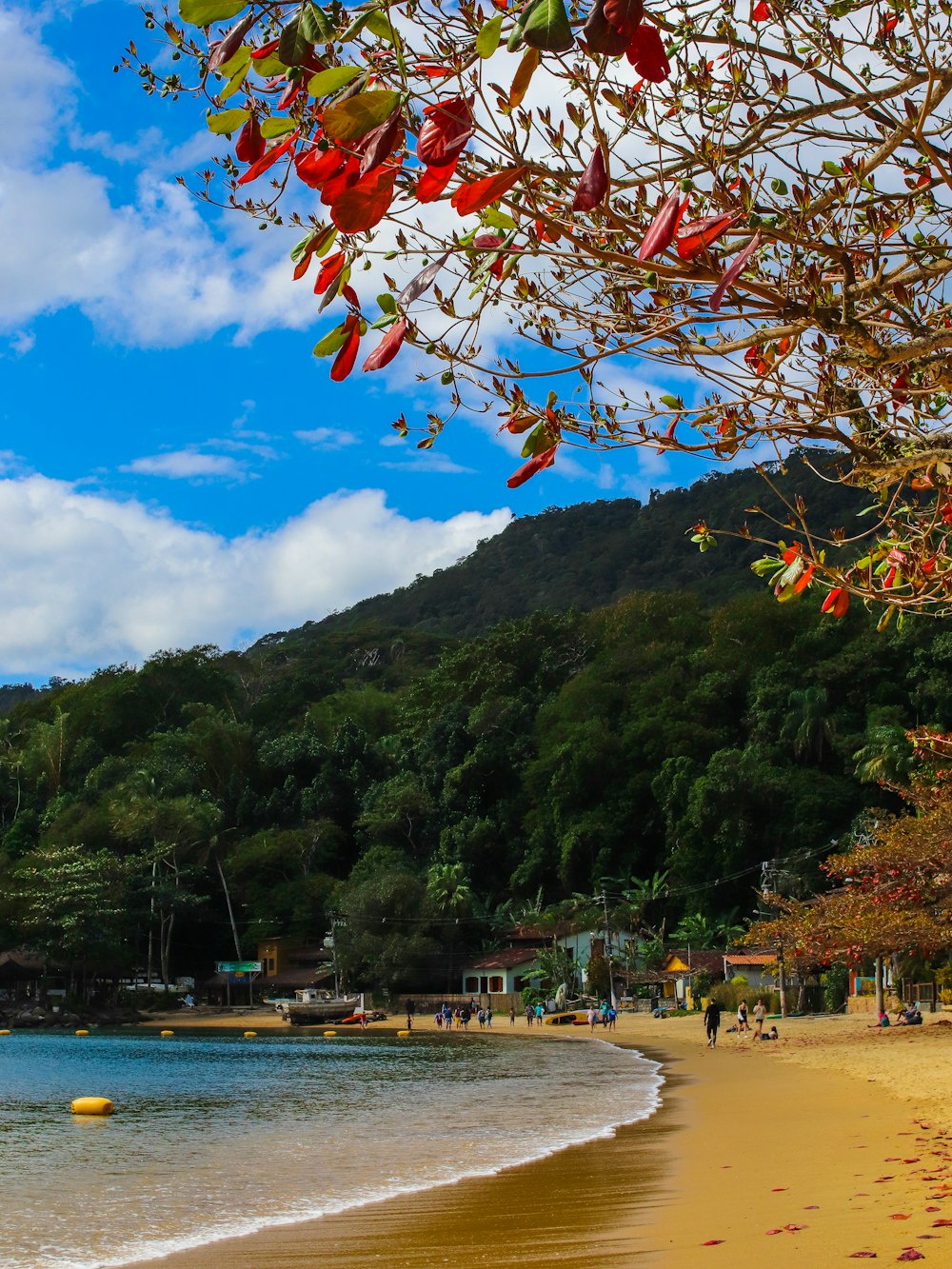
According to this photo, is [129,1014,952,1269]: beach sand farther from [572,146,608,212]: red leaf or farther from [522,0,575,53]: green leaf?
[522,0,575,53]: green leaf

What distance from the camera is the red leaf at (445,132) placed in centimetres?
→ 197

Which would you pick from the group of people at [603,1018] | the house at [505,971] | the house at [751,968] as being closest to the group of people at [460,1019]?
the house at [505,971]

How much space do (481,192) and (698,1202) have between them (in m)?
6.62

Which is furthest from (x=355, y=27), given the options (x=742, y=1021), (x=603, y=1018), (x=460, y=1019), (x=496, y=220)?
(x=460, y=1019)

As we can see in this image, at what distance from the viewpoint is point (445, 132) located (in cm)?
199

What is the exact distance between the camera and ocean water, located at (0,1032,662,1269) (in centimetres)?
797

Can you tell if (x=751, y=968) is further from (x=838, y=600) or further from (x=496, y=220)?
(x=496, y=220)

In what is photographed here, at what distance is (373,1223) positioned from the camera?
7277mm

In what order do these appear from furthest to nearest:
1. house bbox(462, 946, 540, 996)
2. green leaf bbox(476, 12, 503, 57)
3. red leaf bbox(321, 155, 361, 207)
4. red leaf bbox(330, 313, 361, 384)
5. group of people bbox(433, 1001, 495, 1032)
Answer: house bbox(462, 946, 540, 996) < group of people bbox(433, 1001, 495, 1032) < red leaf bbox(330, 313, 361, 384) < red leaf bbox(321, 155, 361, 207) < green leaf bbox(476, 12, 503, 57)

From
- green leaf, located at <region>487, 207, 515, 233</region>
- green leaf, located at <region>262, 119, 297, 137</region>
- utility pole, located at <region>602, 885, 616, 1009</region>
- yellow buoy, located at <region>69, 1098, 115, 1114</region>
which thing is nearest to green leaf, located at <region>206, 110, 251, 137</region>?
green leaf, located at <region>262, 119, 297, 137</region>

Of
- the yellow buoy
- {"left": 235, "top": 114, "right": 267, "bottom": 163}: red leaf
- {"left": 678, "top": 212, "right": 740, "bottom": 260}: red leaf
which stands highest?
{"left": 235, "top": 114, "right": 267, "bottom": 163}: red leaf

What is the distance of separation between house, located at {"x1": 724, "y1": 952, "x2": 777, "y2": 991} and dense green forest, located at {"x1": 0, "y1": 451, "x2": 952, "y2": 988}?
8.88ft

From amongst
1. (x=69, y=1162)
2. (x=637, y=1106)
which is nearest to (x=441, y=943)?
(x=637, y=1106)

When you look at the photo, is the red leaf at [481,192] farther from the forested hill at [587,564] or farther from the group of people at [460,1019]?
the forested hill at [587,564]
